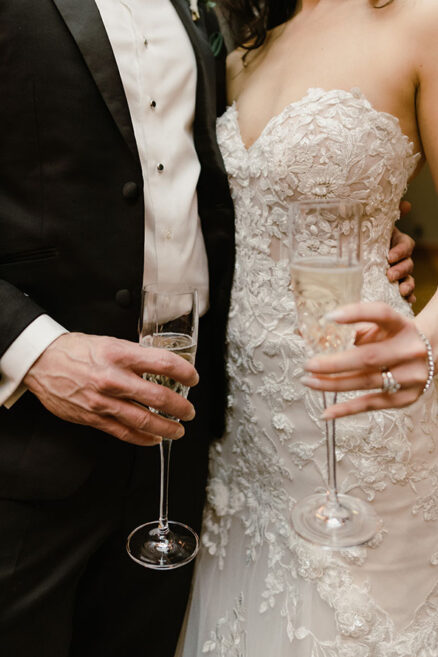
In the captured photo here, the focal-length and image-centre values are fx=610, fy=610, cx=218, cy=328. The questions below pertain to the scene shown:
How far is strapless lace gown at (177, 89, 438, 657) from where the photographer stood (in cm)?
150

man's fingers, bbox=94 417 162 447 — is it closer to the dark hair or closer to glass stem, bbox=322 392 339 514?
glass stem, bbox=322 392 339 514

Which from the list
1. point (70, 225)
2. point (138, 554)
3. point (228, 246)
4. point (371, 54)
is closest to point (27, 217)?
point (70, 225)

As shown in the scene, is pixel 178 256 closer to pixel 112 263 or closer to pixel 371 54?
pixel 112 263

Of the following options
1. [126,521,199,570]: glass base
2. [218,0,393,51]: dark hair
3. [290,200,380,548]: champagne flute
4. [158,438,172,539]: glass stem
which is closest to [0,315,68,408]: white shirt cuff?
[158,438,172,539]: glass stem

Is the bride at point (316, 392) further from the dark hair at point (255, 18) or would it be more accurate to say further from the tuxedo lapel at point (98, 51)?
the tuxedo lapel at point (98, 51)

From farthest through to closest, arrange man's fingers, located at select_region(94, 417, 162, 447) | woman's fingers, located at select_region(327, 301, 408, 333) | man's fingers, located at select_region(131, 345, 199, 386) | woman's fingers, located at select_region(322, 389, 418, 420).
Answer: man's fingers, located at select_region(94, 417, 162, 447)
man's fingers, located at select_region(131, 345, 199, 386)
woman's fingers, located at select_region(322, 389, 418, 420)
woman's fingers, located at select_region(327, 301, 408, 333)

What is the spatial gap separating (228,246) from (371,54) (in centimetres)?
61

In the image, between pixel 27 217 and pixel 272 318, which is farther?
pixel 272 318

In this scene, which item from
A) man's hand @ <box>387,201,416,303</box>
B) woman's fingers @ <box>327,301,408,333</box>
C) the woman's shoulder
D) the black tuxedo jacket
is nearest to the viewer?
woman's fingers @ <box>327,301,408,333</box>

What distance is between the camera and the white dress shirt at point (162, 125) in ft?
5.05

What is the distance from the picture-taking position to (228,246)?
1724mm

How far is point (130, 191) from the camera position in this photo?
4.71ft

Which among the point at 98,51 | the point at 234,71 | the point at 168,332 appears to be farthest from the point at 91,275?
the point at 234,71

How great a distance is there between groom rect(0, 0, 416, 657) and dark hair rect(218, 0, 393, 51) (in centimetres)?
31
